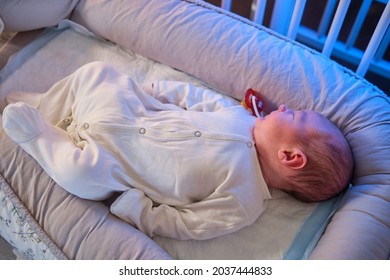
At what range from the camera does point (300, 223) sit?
3.45 feet

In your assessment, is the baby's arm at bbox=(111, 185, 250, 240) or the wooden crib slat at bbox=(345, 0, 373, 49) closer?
the baby's arm at bbox=(111, 185, 250, 240)

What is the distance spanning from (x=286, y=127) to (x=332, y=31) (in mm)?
426

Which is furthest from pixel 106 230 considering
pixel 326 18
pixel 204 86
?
pixel 326 18

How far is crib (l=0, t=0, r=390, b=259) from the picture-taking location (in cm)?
95

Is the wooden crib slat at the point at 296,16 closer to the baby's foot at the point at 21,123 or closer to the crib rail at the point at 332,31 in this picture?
the crib rail at the point at 332,31

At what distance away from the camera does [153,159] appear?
1019mm

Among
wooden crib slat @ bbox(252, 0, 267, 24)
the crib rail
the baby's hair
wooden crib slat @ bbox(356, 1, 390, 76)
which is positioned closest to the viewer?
the baby's hair

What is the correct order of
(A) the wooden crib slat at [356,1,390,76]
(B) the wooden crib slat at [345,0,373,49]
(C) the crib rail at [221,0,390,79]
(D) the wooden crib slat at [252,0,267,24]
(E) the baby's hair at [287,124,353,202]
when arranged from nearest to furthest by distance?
(E) the baby's hair at [287,124,353,202]
(A) the wooden crib slat at [356,1,390,76]
(C) the crib rail at [221,0,390,79]
(D) the wooden crib slat at [252,0,267,24]
(B) the wooden crib slat at [345,0,373,49]

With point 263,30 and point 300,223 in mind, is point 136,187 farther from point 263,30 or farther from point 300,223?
point 263,30

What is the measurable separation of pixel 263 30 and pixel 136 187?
65 cm

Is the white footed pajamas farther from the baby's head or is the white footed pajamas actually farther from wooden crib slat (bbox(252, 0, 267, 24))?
wooden crib slat (bbox(252, 0, 267, 24))

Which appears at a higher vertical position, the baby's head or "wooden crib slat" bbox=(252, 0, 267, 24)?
"wooden crib slat" bbox=(252, 0, 267, 24)

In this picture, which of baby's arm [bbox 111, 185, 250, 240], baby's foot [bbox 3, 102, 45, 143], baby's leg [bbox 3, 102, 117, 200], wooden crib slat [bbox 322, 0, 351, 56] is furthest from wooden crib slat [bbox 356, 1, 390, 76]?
baby's foot [bbox 3, 102, 45, 143]

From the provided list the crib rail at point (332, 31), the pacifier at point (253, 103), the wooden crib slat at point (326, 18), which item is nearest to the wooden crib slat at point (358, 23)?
the crib rail at point (332, 31)
